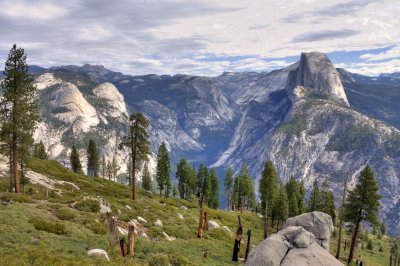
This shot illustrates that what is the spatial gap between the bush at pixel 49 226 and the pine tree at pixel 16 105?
709 inches

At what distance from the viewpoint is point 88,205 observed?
146 feet

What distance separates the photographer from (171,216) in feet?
191

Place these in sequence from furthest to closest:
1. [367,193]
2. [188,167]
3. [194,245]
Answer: [188,167]
[367,193]
[194,245]

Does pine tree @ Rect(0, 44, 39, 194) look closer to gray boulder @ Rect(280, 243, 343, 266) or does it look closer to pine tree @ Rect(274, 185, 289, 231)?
gray boulder @ Rect(280, 243, 343, 266)

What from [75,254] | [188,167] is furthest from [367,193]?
[188,167]

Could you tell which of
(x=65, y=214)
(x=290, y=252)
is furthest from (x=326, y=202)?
(x=65, y=214)

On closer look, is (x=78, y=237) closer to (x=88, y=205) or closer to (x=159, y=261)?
(x=159, y=261)

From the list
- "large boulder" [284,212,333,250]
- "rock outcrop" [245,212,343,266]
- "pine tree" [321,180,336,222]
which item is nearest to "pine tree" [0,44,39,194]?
"rock outcrop" [245,212,343,266]

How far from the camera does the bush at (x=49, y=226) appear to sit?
30.3 meters

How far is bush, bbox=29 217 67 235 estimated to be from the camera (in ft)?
99.3

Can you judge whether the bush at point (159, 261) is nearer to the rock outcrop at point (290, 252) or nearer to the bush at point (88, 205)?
the rock outcrop at point (290, 252)

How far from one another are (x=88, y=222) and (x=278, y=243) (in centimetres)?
1992

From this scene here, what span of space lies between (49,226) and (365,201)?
4638cm

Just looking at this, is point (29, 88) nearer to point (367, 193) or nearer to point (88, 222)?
point (88, 222)
